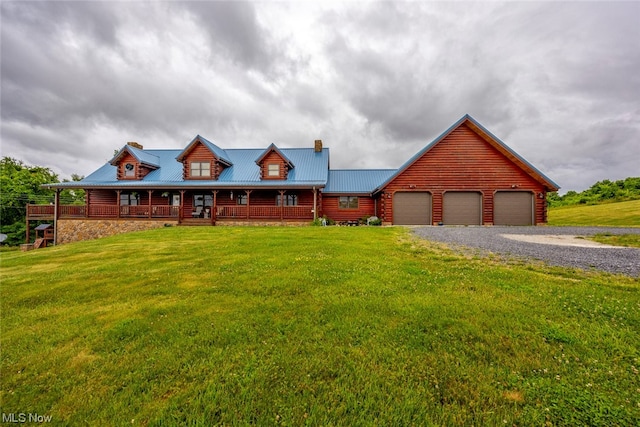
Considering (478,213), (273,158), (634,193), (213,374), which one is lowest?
(213,374)

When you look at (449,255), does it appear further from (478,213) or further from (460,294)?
(478,213)

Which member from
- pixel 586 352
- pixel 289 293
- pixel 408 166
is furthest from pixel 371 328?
pixel 408 166

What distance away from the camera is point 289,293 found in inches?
197

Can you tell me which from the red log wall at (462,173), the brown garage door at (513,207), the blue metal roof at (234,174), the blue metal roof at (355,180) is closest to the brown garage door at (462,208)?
the red log wall at (462,173)

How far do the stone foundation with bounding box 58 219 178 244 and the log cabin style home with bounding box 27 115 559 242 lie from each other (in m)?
0.09

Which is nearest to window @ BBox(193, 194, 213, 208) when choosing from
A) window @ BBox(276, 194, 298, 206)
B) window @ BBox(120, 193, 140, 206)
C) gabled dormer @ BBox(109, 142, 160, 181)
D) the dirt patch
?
window @ BBox(120, 193, 140, 206)

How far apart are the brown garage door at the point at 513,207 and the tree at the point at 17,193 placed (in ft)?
190

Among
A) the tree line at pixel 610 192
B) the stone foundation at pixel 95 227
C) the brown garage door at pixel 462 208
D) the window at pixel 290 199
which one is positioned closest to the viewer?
the brown garage door at pixel 462 208

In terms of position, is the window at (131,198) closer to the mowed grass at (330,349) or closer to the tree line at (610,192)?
the mowed grass at (330,349)

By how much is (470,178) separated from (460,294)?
20437 millimetres

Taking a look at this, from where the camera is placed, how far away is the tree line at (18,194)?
1420 inches

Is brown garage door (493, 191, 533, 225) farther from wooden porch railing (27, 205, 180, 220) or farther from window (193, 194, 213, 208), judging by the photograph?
wooden porch railing (27, 205, 180, 220)

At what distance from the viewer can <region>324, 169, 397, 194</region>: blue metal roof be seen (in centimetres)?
2617

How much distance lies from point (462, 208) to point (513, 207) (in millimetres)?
4130
